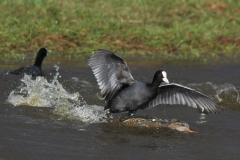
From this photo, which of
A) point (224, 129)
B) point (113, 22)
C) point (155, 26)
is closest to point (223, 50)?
point (155, 26)

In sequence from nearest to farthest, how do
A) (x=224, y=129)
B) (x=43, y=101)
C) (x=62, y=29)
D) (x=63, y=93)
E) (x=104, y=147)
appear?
(x=104, y=147) → (x=224, y=129) → (x=43, y=101) → (x=63, y=93) → (x=62, y=29)

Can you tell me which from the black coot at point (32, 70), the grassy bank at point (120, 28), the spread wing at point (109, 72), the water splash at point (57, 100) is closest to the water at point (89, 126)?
the water splash at point (57, 100)

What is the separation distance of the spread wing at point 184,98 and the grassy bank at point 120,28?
3.19 metres

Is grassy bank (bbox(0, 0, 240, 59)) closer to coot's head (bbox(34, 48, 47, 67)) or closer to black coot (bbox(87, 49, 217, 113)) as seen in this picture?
coot's head (bbox(34, 48, 47, 67))

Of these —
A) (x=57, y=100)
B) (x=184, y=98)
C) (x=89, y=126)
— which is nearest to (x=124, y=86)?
(x=89, y=126)

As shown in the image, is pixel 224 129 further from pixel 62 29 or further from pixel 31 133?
pixel 62 29

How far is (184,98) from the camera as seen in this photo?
526 centimetres

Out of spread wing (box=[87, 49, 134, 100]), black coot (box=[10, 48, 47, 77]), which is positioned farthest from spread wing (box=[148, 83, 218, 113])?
black coot (box=[10, 48, 47, 77])

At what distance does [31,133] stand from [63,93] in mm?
1642

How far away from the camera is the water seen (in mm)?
3850

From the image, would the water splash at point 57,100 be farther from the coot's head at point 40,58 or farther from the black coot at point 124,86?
the coot's head at point 40,58

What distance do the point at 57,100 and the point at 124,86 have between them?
1.09 m

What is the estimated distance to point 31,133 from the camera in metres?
4.16

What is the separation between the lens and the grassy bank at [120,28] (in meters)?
8.41
